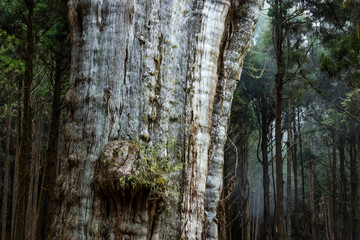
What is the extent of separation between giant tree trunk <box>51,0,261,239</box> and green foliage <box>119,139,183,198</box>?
0.05 metres

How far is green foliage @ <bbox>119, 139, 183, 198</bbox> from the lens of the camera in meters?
2.69

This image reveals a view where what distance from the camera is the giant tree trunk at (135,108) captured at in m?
2.76

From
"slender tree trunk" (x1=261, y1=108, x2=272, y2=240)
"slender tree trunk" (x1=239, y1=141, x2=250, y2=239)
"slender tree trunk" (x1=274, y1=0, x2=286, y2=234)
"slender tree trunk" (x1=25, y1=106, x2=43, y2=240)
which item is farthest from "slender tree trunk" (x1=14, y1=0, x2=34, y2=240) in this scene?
"slender tree trunk" (x1=261, y1=108, x2=272, y2=240)

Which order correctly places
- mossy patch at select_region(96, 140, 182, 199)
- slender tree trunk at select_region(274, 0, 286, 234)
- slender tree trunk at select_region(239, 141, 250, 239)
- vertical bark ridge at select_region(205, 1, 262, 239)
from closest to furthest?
mossy patch at select_region(96, 140, 182, 199) < vertical bark ridge at select_region(205, 1, 262, 239) < slender tree trunk at select_region(274, 0, 286, 234) < slender tree trunk at select_region(239, 141, 250, 239)

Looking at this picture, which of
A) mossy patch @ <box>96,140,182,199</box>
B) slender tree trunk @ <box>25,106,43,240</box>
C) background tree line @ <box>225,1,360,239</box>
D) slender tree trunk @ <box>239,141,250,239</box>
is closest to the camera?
mossy patch @ <box>96,140,182,199</box>

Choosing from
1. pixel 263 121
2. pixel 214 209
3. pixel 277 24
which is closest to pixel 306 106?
pixel 263 121

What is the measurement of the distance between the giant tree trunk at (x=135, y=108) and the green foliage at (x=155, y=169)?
1.8 inches

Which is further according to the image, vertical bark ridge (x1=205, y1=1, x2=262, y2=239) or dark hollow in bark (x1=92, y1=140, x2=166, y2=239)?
vertical bark ridge (x1=205, y1=1, x2=262, y2=239)

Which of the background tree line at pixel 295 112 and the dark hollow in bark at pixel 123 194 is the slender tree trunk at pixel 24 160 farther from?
the dark hollow in bark at pixel 123 194

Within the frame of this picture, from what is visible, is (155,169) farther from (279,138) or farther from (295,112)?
(295,112)

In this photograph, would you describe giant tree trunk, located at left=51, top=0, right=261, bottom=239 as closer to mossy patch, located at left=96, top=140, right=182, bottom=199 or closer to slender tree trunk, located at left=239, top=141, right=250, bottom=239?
mossy patch, located at left=96, top=140, right=182, bottom=199

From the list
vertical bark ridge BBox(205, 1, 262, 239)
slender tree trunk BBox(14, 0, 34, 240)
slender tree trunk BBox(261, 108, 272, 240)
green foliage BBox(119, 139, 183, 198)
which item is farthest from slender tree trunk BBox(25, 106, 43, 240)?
green foliage BBox(119, 139, 183, 198)

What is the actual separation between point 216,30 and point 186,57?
1.52ft

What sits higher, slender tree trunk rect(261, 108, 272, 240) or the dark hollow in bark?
slender tree trunk rect(261, 108, 272, 240)
